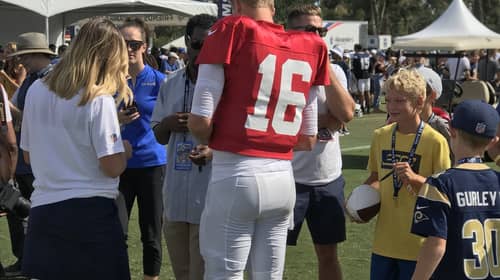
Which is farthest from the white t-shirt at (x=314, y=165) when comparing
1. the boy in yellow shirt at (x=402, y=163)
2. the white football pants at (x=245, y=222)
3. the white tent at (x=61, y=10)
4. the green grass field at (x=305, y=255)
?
the white tent at (x=61, y=10)

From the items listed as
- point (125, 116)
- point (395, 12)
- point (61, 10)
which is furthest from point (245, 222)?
point (395, 12)

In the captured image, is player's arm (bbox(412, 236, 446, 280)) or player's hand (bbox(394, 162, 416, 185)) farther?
player's hand (bbox(394, 162, 416, 185))

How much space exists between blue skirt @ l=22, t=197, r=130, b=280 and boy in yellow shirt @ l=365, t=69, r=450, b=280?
1.56 m

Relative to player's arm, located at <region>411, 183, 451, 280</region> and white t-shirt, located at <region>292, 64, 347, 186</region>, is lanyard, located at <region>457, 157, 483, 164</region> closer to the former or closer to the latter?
player's arm, located at <region>411, 183, 451, 280</region>

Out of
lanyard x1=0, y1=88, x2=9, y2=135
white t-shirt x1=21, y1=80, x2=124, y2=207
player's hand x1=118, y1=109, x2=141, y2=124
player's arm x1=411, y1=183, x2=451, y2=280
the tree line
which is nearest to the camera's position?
player's arm x1=411, y1=183, x2=451, y2=280

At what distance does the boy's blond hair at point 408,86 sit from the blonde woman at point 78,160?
1.55 metres

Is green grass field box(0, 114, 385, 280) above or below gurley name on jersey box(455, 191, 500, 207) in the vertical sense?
below

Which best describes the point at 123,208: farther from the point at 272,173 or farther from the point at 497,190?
the point at 497,190

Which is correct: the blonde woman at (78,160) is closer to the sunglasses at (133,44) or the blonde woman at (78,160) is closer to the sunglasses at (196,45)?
the sunglasses at (196,45)

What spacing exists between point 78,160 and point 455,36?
2251 cm

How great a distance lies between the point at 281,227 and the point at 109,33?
1.28 meters

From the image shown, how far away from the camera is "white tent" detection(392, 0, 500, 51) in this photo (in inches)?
957

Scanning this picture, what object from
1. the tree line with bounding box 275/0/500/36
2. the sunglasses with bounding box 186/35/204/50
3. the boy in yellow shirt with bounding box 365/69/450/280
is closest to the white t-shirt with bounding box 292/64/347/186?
the boy in yellow shirt with bounding box 365/69/450/280

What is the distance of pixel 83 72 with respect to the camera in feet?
13.2
